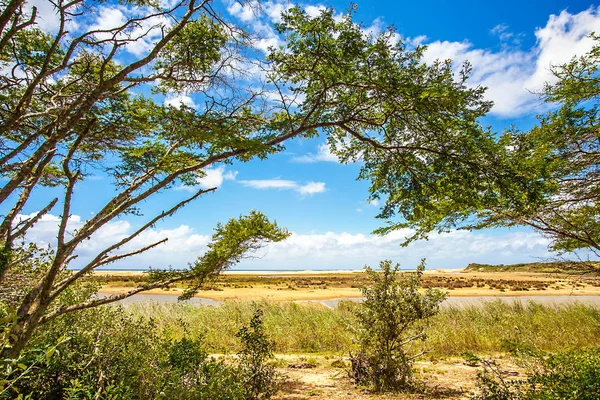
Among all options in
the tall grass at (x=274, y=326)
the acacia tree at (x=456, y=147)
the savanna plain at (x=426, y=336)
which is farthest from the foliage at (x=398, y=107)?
the tall grass at (x=274, y=326)

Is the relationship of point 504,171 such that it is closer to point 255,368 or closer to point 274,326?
point 255,368

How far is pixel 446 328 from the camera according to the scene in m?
10.8

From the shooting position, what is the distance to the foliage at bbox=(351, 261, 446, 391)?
19.8ft

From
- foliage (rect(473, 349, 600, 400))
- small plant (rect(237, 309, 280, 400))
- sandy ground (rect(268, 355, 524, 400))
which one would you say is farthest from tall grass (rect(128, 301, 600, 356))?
foliage (rect(473, 349, 600, 400))

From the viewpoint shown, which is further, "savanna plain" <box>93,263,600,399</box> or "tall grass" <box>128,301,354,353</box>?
"tall grass" <box>128,301,354,353</box>

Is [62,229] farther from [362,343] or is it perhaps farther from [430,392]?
[430,392]

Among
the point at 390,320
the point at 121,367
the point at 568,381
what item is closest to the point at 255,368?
the point at 121,367

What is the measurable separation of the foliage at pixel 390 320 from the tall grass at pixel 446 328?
6.97 feet

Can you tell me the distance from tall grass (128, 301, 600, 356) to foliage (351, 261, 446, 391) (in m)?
2.13

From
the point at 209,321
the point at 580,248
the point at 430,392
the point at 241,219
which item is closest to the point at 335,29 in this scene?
the point at 241,219

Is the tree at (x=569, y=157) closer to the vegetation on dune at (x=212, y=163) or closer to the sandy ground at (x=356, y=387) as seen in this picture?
the vegetation on dune at (x=212, y=163)

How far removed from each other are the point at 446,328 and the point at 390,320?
19.6ft

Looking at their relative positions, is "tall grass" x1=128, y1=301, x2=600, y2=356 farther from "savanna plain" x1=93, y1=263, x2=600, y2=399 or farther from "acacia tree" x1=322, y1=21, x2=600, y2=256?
"acacia tree" x1=322, y1=21, x2=600, y2=256

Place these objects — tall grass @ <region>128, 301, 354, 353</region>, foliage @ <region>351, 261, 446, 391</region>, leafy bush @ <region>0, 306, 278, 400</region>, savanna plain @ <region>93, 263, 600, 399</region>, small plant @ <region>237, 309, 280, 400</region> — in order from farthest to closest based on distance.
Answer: tall grass @ <region>128, 301, 354, 353</region> → savanna plain @ <region>93, 263, 600, 399</region> → foliage @ <region>351, 261, 446, 391</region> → small plant @ <region>237, 309, 280, 400</region> → leafy bush @ <region>0, 306, 278, 400</region>
